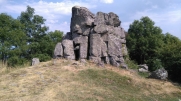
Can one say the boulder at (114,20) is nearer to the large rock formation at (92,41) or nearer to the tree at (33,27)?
the large rock formation at (92,41)

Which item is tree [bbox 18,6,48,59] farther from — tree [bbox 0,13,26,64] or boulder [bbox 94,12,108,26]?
boulder [bbox 94,12,108,26]

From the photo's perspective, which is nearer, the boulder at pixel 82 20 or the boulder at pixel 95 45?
the boulder at pixel 95 45

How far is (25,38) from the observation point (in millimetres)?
31875

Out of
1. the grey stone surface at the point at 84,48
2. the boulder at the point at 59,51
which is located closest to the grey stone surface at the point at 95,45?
the grey stone surface at the point at 84,48

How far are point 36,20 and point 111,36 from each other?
2035cm

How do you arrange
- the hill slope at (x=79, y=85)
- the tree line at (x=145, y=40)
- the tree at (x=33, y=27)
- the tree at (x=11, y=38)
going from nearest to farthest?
the hill slope at (x=79, y=85) < the tree line at (x=145, y=40) < the tree at (x=11, y=38) < the tree at (x=33, y=27)

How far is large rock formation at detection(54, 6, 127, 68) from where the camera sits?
47.7 ft

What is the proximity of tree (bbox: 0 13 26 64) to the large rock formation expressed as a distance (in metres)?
15.4

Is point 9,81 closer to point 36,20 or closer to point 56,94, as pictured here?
point 56,94

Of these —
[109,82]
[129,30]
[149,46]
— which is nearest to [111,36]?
[109,82]

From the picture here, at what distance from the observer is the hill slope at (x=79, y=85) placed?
10.3 m

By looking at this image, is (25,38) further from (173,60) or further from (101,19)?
(173,60)

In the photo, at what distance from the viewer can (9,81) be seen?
39.6ft

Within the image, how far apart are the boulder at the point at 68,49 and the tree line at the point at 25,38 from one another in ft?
45.8
